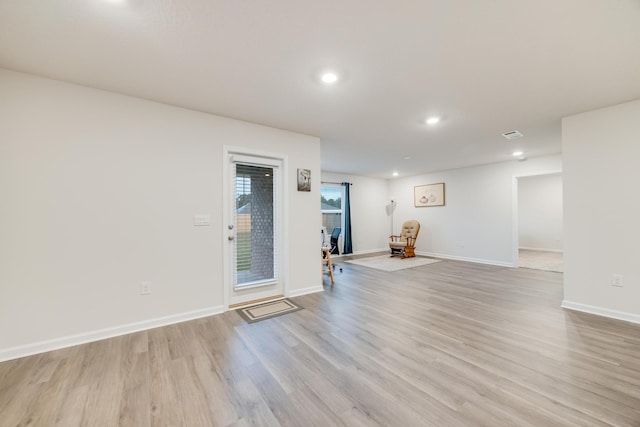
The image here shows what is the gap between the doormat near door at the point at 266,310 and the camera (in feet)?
9.63

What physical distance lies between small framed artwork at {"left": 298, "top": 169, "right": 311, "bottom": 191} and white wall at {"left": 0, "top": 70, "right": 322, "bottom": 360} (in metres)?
1.02

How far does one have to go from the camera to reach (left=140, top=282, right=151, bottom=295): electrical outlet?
264cm

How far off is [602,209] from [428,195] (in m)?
4.43

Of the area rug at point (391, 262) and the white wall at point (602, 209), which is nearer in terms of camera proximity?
the white wall at point (602, 209)

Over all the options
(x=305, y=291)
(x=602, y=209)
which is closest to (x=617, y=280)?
(x=602, y=209)

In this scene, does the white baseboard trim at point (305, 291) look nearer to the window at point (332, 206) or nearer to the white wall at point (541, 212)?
the window at point (332, 206)

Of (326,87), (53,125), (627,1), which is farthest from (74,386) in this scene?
(627,1)

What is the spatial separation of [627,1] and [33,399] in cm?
443

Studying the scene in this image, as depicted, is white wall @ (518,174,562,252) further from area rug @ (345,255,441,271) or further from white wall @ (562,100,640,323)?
white wall @ (562,100,640,323)

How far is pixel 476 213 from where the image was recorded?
6.32 metres

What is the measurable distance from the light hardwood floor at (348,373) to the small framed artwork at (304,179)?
175 centimetres

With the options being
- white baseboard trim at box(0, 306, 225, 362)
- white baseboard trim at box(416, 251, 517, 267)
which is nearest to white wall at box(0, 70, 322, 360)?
white baseboard trim at box(0, 306, 225, 362)

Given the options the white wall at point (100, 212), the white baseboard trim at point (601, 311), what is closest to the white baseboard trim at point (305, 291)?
the white wall at point (100, 212)

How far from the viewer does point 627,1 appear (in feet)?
4.89
